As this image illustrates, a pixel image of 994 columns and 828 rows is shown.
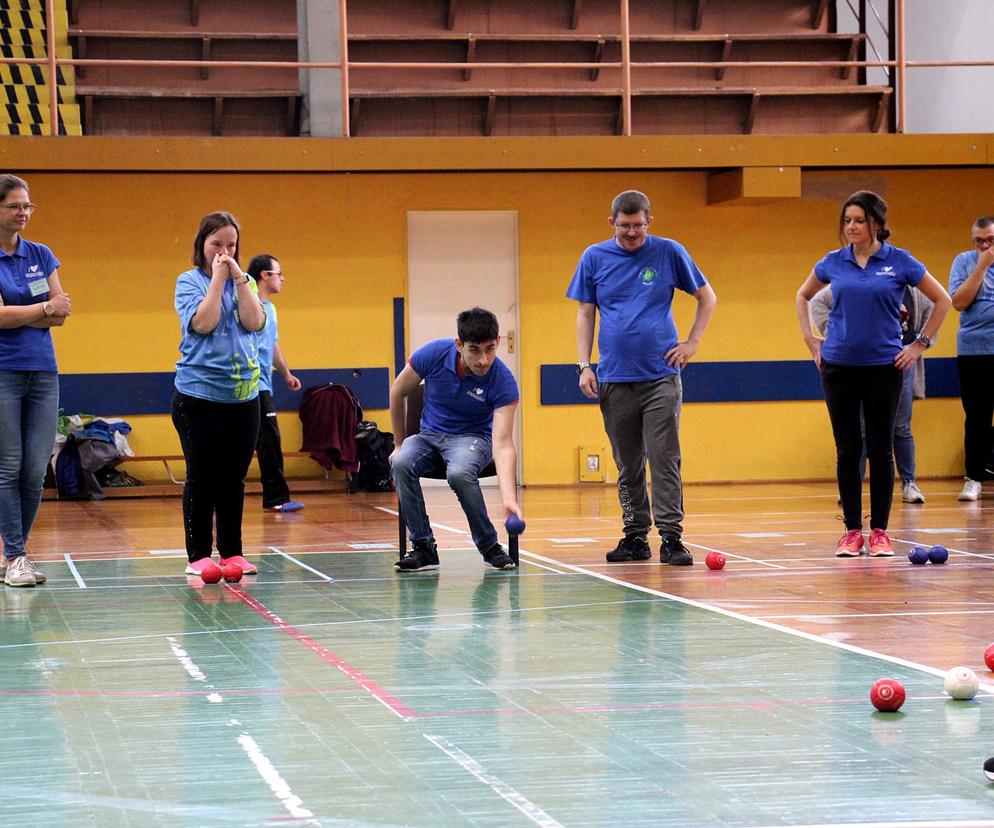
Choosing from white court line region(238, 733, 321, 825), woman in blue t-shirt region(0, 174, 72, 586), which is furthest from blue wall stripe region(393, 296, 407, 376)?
white court line region(238, 733, 321, 825)

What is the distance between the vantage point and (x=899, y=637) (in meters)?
4.79

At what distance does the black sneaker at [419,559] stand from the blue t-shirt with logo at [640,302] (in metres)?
1.16

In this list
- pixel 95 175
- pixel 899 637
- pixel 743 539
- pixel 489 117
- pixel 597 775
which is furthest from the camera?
pixel 489 117

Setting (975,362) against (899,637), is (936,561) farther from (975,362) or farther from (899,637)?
(975,362)

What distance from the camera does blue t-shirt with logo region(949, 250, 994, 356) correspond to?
9.91 meters

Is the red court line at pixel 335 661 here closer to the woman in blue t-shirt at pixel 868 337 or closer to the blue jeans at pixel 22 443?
the blue jeans at pixel 22 443

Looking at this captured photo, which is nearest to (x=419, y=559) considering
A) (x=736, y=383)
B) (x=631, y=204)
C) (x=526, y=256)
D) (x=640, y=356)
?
(x=640, y=356)

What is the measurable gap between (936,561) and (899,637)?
1941 mm

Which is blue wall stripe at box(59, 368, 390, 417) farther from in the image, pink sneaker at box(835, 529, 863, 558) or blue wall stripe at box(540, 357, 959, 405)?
pink sneaker at box(835, 529, 863, 558)

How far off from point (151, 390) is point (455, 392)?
5856mm

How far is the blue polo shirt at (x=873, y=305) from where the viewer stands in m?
6.62

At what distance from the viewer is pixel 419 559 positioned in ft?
21.6

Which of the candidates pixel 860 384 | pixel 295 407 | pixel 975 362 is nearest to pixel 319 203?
pixel 295 407

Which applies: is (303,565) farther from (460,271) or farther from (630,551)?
(460,271)
